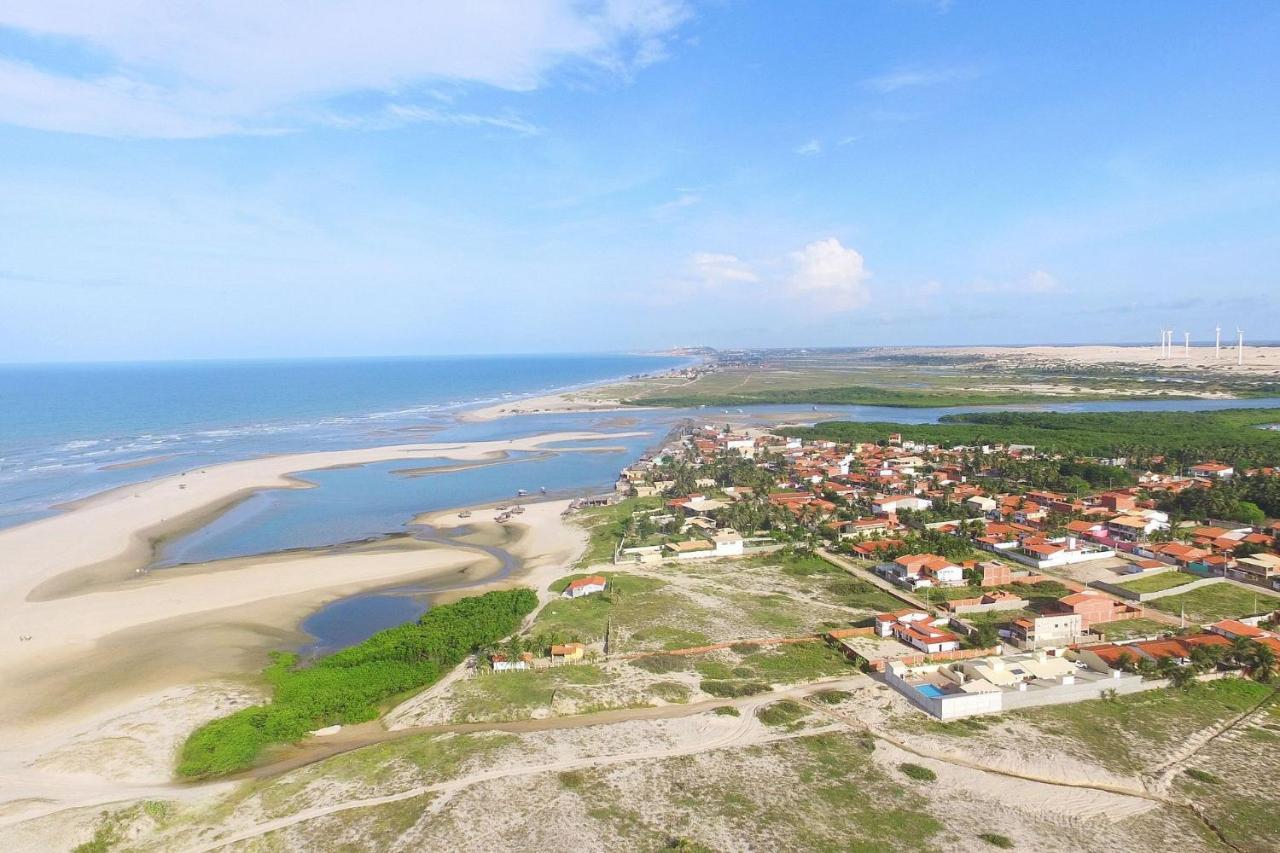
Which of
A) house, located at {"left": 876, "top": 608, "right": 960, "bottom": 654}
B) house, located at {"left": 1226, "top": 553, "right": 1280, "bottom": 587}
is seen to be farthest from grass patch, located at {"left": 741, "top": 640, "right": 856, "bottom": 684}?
house, located at {"left": 1226, "top": 553, "right": 1280, "bottom": 587}

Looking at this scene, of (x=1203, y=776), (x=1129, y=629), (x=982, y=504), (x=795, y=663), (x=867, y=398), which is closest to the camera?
(x=1203, y=776)

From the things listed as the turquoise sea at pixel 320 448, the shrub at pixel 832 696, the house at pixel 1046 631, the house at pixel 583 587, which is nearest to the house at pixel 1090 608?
the house at pixel 1046 631

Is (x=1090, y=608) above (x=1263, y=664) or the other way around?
above

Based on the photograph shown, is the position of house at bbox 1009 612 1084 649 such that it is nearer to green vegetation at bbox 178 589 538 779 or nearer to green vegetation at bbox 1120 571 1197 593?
green vegetation at bbox 1120 571 1197 593

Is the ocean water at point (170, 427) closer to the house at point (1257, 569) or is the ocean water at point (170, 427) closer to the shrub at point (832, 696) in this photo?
the shrub at point (832, 696)

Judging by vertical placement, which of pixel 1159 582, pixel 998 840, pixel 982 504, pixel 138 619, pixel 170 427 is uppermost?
pixel 170 427

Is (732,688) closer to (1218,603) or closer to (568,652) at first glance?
(568,652)

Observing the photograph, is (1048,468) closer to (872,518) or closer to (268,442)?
(872,518)

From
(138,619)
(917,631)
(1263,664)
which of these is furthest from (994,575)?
(138,619)
